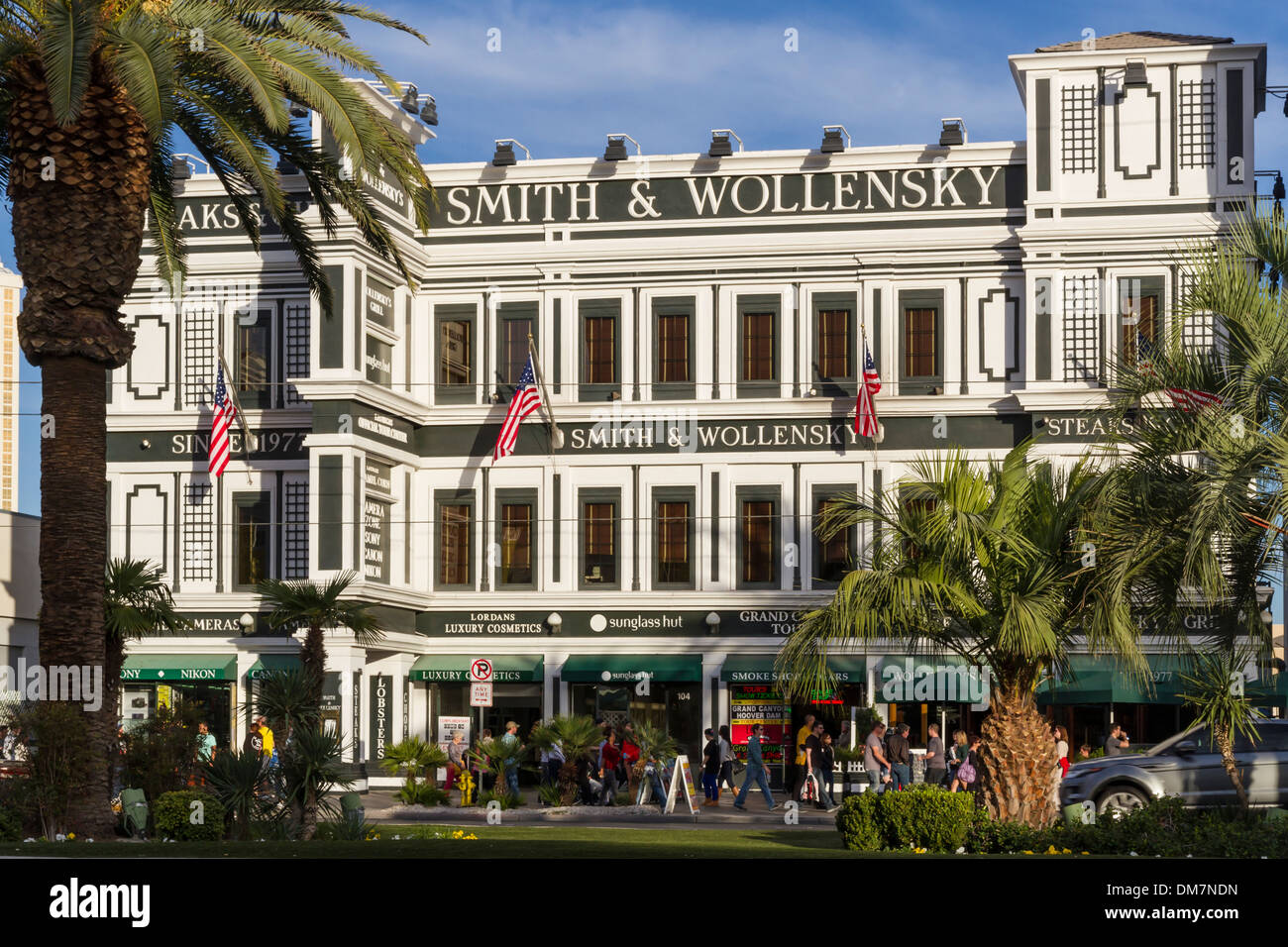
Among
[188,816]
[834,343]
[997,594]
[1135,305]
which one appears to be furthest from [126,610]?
[1135,305]

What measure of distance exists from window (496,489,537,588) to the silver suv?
809 inches

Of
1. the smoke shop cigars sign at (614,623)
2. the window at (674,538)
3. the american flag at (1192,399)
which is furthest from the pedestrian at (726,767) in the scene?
the american flag at (1192,399)

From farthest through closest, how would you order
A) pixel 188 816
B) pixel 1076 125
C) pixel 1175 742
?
pixel 1076 125, pixel 1175 742, pixel 188 816

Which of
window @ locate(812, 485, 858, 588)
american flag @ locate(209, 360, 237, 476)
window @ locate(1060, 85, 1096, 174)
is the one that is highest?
window @ locate(1060, 85, 1096, 174)

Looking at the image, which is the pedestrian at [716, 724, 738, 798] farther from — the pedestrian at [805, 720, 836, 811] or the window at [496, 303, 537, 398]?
the window at [496, 303, 537, 398]

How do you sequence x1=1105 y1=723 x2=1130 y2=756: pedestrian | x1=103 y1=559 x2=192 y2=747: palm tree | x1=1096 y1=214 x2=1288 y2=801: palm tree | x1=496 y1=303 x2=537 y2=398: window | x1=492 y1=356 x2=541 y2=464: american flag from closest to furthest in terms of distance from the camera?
x1=1096 y1=214 x2=1288 y2=801: palm tree
x1=103 y1=559 x2=192 y2=747: palm tree
x1=1105 y1=723 x2=1130 y2=756: pedestrian
x1=492 y1=356 x2=541 y2=464: american flag
x1=496 y1=303 x2=537 y2=398: window

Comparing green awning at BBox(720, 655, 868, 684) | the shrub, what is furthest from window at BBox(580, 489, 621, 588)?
the shrub

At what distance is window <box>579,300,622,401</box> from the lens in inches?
1742

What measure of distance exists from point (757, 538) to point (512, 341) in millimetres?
8104

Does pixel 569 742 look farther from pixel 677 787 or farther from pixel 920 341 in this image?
pixel 920 341

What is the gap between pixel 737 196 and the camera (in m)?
43.7

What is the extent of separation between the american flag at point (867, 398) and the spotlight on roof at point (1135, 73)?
29.0ft

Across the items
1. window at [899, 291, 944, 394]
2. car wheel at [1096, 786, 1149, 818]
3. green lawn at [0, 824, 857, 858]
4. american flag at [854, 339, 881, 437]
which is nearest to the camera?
green lawn at [0, 824, 857, 858]
